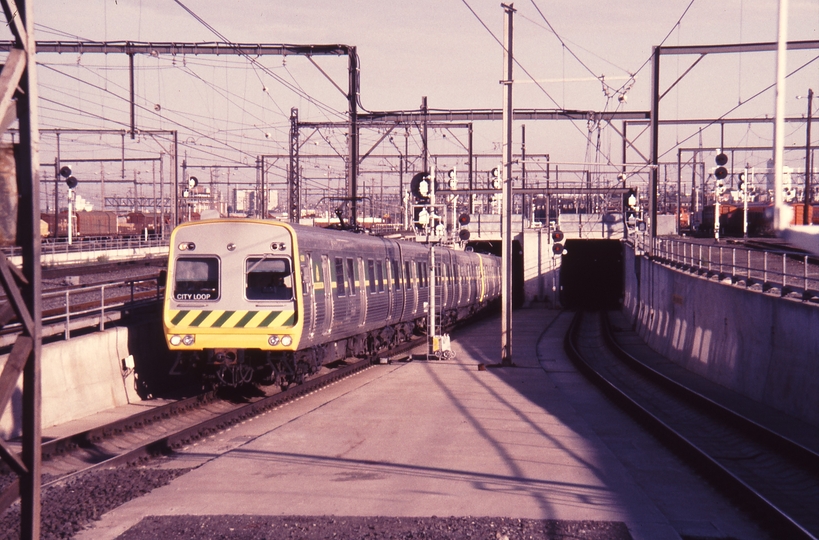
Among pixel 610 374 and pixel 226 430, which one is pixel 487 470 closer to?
pixel 226 430

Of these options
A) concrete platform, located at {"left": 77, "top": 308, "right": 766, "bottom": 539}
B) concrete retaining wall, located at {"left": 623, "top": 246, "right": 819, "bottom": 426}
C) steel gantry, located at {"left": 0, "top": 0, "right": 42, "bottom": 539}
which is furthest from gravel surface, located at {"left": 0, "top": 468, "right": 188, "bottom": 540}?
concrete retaining wall, located at {"left": 623, "top": 246, "right": 819, "bottom": 426}

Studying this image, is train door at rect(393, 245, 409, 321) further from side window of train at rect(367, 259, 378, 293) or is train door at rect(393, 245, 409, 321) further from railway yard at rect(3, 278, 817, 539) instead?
railway yard at rect(3, 278, 817, 539)

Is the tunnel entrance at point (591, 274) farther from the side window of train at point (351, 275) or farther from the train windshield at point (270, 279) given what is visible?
the train windshield at point (270, 279)

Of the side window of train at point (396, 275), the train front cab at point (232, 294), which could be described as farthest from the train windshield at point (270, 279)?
the side window of train at point (396, 275)

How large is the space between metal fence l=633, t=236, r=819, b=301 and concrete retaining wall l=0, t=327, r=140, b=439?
1035 centimetres

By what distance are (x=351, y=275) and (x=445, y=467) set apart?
30.2 feet

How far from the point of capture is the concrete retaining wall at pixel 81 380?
12578 millimetres

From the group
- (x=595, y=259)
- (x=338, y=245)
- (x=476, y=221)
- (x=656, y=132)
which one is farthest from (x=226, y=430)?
(x=595, y=259)

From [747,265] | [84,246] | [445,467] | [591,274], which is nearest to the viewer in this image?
[445,467]

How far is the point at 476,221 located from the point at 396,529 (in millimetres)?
48883

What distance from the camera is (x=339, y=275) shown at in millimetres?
18078

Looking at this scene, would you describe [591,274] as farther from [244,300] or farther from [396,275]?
[244,300]

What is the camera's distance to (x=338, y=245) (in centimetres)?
1823

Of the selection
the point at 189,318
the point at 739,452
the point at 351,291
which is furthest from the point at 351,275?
the point at 739,452
